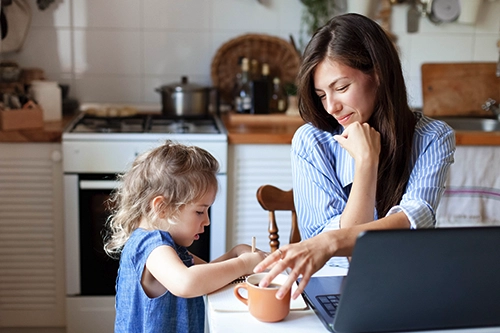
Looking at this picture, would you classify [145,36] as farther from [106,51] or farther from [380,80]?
[380,80]

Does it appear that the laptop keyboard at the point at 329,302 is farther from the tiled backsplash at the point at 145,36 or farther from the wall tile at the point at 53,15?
the wall tile at the point at 53,15

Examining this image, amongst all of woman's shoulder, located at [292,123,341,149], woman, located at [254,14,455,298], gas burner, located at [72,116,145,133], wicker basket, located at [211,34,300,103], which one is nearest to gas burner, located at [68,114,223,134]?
gas burner, located at [72,116,145,133]

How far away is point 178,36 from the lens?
3.08 metres

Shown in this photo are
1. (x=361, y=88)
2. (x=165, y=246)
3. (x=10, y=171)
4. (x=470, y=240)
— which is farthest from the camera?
(x=10, y=171)

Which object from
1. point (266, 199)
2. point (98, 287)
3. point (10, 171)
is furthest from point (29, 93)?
point (266, 199)

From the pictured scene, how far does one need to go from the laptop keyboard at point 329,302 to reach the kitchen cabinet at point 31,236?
158 cm

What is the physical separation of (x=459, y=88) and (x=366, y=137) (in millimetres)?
1765

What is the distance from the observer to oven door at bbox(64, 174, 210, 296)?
2445 millimetres

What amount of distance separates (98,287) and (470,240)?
1946mm

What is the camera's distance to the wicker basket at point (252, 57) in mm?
3059

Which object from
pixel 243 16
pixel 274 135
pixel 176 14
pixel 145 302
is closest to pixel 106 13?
pixel 176 14

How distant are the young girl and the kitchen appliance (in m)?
1.01

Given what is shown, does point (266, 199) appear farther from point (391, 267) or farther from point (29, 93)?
point (29, 93)

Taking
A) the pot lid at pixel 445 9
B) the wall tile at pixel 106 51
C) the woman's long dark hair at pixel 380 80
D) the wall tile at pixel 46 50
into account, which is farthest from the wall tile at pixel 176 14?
the woman's long dark hair at pixel 380 80
